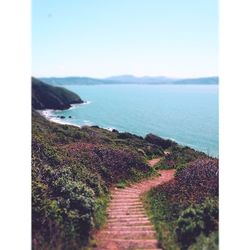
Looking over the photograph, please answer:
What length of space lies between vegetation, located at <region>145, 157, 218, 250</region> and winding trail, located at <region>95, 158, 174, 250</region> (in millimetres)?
250

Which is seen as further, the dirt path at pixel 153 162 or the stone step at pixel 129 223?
the dirt path at pixel 153 162

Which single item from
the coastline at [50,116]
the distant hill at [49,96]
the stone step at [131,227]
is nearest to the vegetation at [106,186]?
the stone step at [131,227]

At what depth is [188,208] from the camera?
444 inches

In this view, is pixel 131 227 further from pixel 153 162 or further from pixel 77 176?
pixel 153 162

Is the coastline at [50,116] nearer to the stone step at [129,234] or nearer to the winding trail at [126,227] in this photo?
the winding trail at [126,227]

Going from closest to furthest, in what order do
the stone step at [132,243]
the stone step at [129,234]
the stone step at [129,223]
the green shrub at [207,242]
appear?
1. the green shrub at [207,242]
2. the stone step at [132,243]
3. the stone step at [129,234]
4. the stone step at [129,223]

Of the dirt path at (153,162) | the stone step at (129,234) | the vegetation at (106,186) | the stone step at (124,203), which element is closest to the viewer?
the vegetation at (106,186)

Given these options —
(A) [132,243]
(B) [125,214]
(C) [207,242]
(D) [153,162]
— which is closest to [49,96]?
(D) [153,162]

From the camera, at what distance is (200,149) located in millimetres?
18359

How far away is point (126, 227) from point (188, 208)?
1586 mm

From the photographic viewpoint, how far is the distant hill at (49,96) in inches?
1162

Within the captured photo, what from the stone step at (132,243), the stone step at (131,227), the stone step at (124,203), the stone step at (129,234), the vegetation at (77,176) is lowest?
the stone step at (132,243)

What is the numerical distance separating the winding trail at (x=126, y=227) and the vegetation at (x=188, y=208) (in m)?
0.25
